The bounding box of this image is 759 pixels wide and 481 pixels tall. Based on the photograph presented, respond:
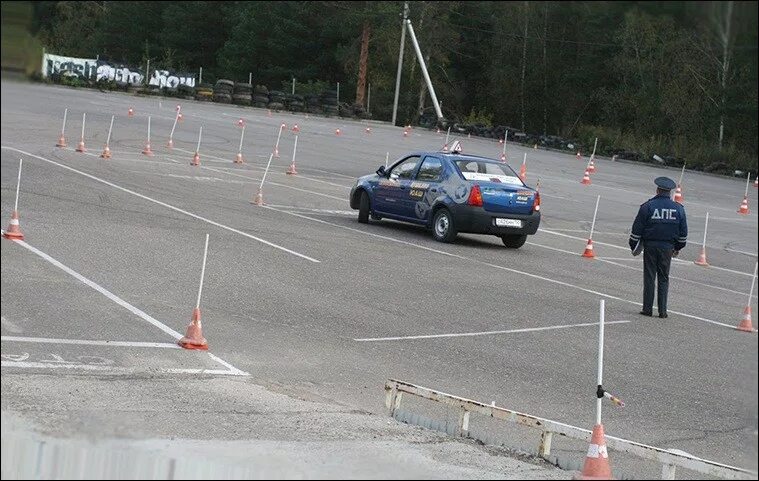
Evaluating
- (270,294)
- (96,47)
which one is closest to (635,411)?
(270,294)

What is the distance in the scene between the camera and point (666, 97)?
418 cm

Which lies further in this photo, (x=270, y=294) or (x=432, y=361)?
(x=270, y=294)

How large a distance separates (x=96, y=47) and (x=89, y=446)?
1.90 meters

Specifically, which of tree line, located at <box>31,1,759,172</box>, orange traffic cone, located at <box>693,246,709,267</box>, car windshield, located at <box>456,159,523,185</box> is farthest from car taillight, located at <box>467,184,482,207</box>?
tree line, located at <box>31,1,759,172</box>

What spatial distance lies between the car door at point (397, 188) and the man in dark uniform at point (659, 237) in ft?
25.3

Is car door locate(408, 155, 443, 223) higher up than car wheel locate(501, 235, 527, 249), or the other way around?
car door locate(408, 155, 443, 223)

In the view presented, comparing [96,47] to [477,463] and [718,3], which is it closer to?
[718,3]

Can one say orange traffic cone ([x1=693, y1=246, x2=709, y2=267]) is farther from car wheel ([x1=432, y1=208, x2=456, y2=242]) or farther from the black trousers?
the black trousers

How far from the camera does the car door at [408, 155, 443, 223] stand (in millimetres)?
22391

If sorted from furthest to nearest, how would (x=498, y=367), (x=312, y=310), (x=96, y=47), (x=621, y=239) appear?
(x=621, y=239) < (x=312, y=310) < (x=498, y=367) < (x=96, y=47)

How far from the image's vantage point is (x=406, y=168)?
2352 cm

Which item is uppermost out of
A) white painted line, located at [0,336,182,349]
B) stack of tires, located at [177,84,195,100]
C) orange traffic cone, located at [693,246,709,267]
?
stack of tires, located at [177,84,195,100]

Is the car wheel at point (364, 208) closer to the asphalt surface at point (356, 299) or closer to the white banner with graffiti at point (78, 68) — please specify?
the asphalt surface at point (356, 299)

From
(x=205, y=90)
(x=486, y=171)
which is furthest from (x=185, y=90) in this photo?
(x=486, y=171)
